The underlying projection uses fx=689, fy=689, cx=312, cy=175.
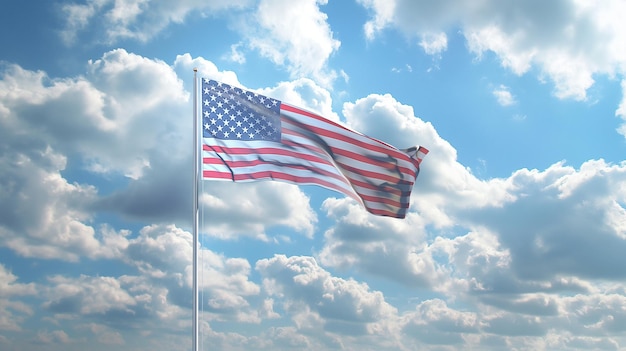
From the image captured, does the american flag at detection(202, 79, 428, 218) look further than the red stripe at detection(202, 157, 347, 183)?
Yes

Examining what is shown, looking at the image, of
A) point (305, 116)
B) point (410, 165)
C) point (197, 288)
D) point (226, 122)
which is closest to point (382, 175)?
point (410, 165)

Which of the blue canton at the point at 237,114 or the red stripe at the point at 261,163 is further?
the blue canton at the point at 237,114

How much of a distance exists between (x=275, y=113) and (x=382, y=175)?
5366 millimetres

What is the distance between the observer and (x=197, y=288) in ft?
79.3

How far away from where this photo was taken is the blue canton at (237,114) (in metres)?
27.1

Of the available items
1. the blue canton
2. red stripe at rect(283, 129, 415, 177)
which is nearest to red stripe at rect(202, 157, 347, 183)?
red stripe at rect(283, 129, 415, 177)

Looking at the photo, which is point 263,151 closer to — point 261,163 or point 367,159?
point 261,163

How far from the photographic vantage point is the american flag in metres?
27.0

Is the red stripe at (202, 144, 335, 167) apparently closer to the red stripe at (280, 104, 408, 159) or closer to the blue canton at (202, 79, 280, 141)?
the blue canton at (202, 79, 280, 141)

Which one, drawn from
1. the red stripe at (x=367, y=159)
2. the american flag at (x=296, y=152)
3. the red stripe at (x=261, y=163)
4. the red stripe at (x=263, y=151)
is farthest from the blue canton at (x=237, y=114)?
the red stripe at (x=367, y=159)

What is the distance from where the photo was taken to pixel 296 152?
28.4 m

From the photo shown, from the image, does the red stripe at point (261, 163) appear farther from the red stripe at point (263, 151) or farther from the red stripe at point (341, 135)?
the red stripe at point (341, 135)

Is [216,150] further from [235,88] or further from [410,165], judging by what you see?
[410,165]

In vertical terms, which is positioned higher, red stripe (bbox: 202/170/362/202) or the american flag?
the american flag
